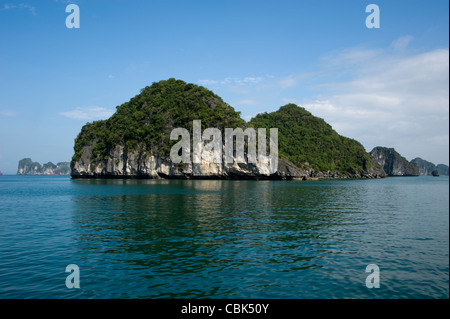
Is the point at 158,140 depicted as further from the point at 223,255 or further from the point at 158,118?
the point at 223,255

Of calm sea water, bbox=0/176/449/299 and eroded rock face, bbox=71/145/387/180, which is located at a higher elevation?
eroded rock face, bbox=71/145/387/180

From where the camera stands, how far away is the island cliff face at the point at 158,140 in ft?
342

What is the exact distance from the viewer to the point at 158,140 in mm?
109375

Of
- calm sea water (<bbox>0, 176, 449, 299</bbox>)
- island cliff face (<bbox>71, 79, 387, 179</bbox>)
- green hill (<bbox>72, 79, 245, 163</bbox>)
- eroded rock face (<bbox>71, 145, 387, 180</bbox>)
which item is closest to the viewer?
calm sea water (<bbox>0, 176, 449, 299</bbox>)

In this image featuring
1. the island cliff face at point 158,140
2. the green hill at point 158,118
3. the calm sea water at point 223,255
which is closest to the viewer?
the calm sea water at point 223,255

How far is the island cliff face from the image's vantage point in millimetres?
104375

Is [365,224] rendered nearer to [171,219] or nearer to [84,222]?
[171,219]

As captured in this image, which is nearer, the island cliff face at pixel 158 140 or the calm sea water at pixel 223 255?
the calm sea water at pixel 223 255

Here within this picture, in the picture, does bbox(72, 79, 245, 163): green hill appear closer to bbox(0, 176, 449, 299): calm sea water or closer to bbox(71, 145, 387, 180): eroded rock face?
bbox(71, 145, 387, 180): eroded rock face

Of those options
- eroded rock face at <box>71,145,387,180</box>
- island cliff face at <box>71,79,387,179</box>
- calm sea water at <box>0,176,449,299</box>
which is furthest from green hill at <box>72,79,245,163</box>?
calm sea water at <box>0,176,449,299</box>

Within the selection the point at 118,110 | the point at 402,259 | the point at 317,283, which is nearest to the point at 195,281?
the point at 317,283

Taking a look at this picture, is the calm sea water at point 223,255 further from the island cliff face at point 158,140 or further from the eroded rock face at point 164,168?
the island cliff face at point 158,140

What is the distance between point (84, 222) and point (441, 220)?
29941 millimetres

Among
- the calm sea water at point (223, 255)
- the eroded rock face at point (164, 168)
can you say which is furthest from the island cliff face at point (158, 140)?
the calm sea water at point (223, 255)
